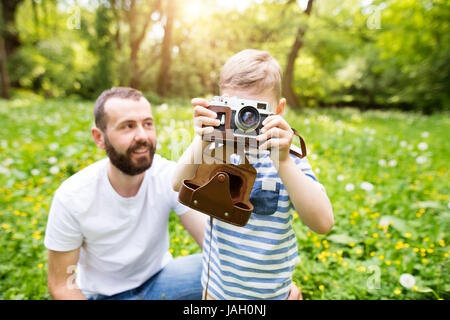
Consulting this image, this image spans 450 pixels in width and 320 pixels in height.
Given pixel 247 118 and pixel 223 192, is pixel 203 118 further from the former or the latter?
pixel 223 192

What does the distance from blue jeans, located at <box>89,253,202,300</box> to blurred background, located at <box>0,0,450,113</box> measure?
359 inches

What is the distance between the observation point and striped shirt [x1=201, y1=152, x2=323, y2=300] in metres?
1.35

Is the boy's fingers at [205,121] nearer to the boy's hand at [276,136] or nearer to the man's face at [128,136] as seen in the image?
the boy's hand at [276,136]

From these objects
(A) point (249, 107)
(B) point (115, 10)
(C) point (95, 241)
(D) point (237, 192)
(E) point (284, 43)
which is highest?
(B) point (115, 10)

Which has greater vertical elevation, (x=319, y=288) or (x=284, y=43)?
(x=284, y=43)

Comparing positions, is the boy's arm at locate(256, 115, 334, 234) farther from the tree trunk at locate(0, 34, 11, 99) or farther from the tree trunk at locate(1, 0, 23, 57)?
the tree trunk at locate(1, 0, 23, 57)

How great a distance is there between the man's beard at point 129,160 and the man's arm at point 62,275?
2.05ft

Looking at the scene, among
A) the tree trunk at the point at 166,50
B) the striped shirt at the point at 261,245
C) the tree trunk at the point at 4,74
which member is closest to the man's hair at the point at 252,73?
the striped shirt at the point at 261,245

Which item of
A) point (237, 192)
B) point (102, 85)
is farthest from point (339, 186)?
point (102, 85)

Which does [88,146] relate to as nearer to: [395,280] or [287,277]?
[287,277]

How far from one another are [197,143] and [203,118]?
0.13 meters

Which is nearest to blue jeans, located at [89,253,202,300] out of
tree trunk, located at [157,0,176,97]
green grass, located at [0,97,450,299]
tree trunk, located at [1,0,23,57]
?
green grass, located at [0,97,450,299]

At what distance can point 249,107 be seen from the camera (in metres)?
1.11

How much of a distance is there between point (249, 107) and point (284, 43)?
1449cm
